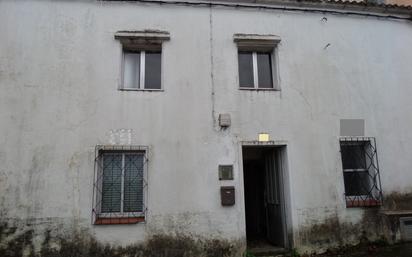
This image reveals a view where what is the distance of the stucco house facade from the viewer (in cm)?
631

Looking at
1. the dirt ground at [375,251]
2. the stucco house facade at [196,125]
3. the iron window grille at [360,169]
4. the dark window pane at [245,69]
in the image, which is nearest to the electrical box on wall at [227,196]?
the stucco house facade at [196,125]

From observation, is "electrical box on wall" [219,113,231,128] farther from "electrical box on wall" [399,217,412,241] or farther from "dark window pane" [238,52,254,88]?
"electrical box on wall" [399,217,412,241]

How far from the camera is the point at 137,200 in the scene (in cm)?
655

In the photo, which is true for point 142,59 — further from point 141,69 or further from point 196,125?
point 196,125

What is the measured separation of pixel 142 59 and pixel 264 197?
467 cm

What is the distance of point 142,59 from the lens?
7.23 meters

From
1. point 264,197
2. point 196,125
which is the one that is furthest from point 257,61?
point 264,197

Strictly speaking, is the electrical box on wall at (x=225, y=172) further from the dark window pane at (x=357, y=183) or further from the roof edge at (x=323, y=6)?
the roof edge at (x=323, y=6)

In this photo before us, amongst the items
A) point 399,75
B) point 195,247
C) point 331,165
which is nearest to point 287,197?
point 331,165

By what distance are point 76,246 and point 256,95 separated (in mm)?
4920

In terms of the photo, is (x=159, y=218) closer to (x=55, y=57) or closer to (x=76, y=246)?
(x=76, y=246)

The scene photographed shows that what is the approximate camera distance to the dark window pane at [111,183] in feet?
21.3

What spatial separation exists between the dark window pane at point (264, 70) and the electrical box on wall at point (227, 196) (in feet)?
8.63

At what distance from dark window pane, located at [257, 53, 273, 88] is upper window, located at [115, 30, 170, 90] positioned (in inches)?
91.5
